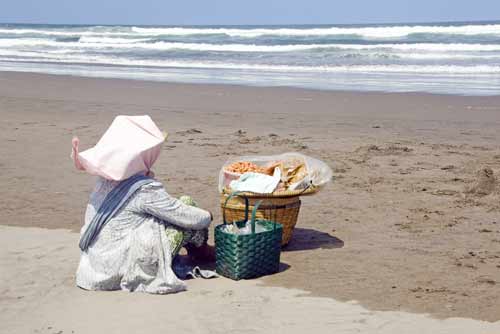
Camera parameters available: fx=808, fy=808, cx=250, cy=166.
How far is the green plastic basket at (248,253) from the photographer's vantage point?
5098mm

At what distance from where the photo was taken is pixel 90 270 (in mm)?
5004

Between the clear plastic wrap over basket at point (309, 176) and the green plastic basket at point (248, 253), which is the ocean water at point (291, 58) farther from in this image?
the green plastic basket at point (248, 253)

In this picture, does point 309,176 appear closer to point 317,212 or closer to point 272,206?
point 272,206

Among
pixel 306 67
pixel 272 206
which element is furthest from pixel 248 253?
pixel 306 67

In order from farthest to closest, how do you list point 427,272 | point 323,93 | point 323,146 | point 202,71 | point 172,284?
point 202,71, point 323,93, point 323,146, point 427,272, point 172,284

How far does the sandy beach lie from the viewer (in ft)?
15.1

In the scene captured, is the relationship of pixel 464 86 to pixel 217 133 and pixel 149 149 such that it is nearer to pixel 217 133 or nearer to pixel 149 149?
pixel 217 133

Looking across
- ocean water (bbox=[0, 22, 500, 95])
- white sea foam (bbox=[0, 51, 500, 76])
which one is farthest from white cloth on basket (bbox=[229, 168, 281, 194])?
white sea foam (bbox=[0, 51, 500, 76])

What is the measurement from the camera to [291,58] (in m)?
28.5

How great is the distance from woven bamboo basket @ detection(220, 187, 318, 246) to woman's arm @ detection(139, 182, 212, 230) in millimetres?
613

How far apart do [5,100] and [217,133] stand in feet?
17.6

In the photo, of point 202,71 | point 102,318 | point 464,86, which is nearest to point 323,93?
point 464,86

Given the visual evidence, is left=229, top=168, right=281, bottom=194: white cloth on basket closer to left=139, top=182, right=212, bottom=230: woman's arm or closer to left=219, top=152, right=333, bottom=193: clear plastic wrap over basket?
left=219, top=152, right=333, bottom=193: clear plastic wrap over basket

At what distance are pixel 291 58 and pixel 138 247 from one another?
2403 centimetres
